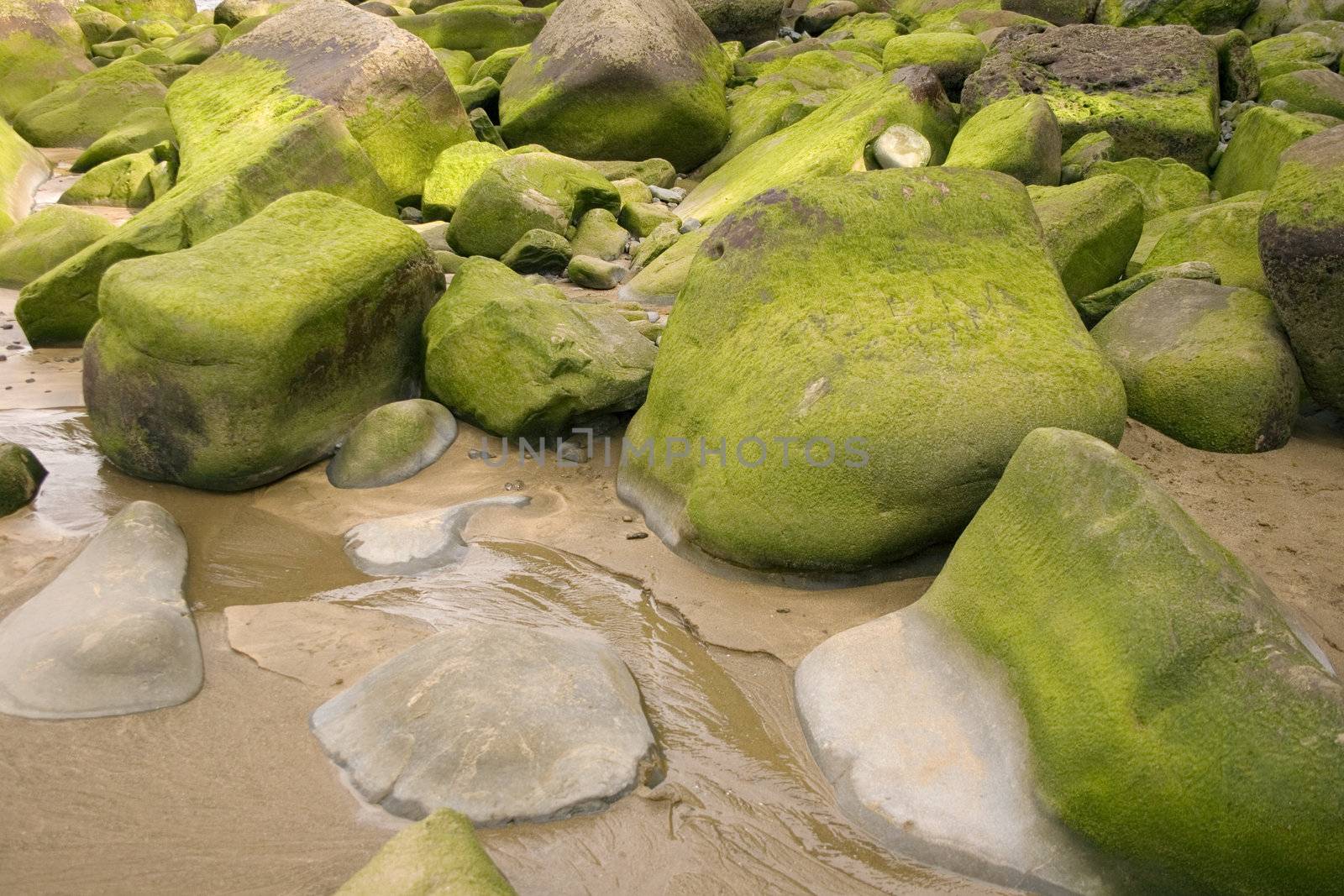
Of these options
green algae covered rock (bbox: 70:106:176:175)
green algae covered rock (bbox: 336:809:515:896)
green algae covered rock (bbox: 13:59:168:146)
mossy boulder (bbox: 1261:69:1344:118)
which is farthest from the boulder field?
green algae covered rock (bbox: 13:59:168:146)

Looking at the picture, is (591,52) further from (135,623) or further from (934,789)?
(934,789)

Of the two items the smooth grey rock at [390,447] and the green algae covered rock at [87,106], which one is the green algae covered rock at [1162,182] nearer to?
the smooth grey rock at [390,447]

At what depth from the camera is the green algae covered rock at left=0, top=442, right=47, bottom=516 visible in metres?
4.12

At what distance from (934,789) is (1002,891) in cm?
28

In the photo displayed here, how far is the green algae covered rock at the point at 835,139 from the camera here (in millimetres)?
7320

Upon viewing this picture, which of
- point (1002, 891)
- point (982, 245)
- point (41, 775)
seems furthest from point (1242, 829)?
point (41, 775)

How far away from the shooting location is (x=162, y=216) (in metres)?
5.82

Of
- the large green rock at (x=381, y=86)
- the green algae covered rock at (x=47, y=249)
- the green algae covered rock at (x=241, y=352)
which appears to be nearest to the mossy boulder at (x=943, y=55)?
the large green rock at (x=381, y=86)

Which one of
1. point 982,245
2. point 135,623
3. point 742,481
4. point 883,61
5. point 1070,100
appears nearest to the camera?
point 135,623

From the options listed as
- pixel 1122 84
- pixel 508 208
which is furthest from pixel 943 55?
pixel 508 208

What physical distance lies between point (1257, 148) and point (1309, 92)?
3026mm

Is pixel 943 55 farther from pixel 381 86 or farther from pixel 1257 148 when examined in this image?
pixel 381 86

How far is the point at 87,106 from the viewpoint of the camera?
11531mm

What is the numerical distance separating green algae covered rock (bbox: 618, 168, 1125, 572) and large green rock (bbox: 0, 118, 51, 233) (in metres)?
6.21
